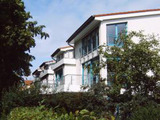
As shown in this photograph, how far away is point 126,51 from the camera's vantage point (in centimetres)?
1572

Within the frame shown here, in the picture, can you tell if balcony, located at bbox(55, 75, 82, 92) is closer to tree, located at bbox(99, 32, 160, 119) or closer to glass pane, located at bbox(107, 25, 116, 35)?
glass pane, located at bbox(107, 25, 116, 35)

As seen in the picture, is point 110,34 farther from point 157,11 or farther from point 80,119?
point 80,119

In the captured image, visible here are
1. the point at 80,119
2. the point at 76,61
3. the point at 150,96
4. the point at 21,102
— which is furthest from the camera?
the point at 76,61

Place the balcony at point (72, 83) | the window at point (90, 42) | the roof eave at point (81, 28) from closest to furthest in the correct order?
the roof eave at point (81, 28), the window at point (90, 42), the balcony at point (72, 83)

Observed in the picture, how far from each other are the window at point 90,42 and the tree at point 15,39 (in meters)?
4.36

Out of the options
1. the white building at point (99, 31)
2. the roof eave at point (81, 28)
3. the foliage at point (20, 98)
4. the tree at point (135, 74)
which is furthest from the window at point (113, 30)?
the tree at point (135, 74)

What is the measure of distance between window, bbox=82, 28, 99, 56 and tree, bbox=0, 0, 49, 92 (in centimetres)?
436

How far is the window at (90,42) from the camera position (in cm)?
2612

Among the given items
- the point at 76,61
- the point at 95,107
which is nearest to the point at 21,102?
the point at 95,107

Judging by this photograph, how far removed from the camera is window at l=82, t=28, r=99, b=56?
2612 centimetres

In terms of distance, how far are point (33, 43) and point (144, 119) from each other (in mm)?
15973

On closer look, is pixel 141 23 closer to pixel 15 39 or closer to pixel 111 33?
pixel 111 33

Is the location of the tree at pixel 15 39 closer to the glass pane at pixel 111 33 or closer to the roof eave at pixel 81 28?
the roof eave at pixel 81 28

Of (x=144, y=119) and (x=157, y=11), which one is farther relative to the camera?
(x=157, y=11)
